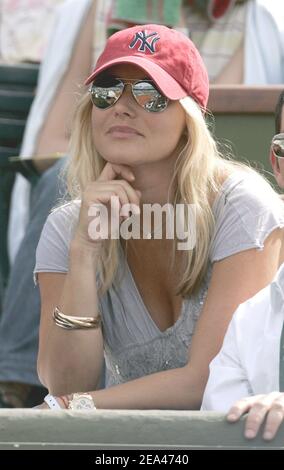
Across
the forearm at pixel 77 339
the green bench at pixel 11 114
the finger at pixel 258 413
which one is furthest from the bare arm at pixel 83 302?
the green bench at pixel 11 114

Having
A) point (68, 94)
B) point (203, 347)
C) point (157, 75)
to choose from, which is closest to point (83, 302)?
point (203, 347)

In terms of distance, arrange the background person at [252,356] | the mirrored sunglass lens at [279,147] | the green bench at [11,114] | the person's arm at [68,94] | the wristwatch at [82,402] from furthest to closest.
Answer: the green bench at [11,114] → the person's arm at [68,94] → the wristwatch at [82,402] → the mirrored sunglass lens at [279,147] → the background person at [252,356]

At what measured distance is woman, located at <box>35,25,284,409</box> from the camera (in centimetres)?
277

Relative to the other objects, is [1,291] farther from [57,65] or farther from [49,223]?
[49,223]

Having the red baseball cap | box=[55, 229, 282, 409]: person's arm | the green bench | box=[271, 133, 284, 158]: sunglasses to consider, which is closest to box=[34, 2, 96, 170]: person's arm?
the green bench

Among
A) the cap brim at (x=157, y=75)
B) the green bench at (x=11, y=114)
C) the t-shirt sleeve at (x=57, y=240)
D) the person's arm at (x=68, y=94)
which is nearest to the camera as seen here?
the cap brim at (x=157, y=75)

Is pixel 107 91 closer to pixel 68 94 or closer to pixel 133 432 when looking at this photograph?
pixel 133 432

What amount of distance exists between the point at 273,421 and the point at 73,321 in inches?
41.5

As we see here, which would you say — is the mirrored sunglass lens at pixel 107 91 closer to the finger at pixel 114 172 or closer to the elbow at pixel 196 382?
the finger at pixel 114 172

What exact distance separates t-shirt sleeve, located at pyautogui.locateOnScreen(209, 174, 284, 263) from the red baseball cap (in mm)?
240

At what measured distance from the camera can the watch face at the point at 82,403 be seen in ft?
8.78

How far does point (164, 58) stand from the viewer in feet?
9.42

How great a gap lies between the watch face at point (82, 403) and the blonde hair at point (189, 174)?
0.34 metres

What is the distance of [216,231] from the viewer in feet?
9.37
